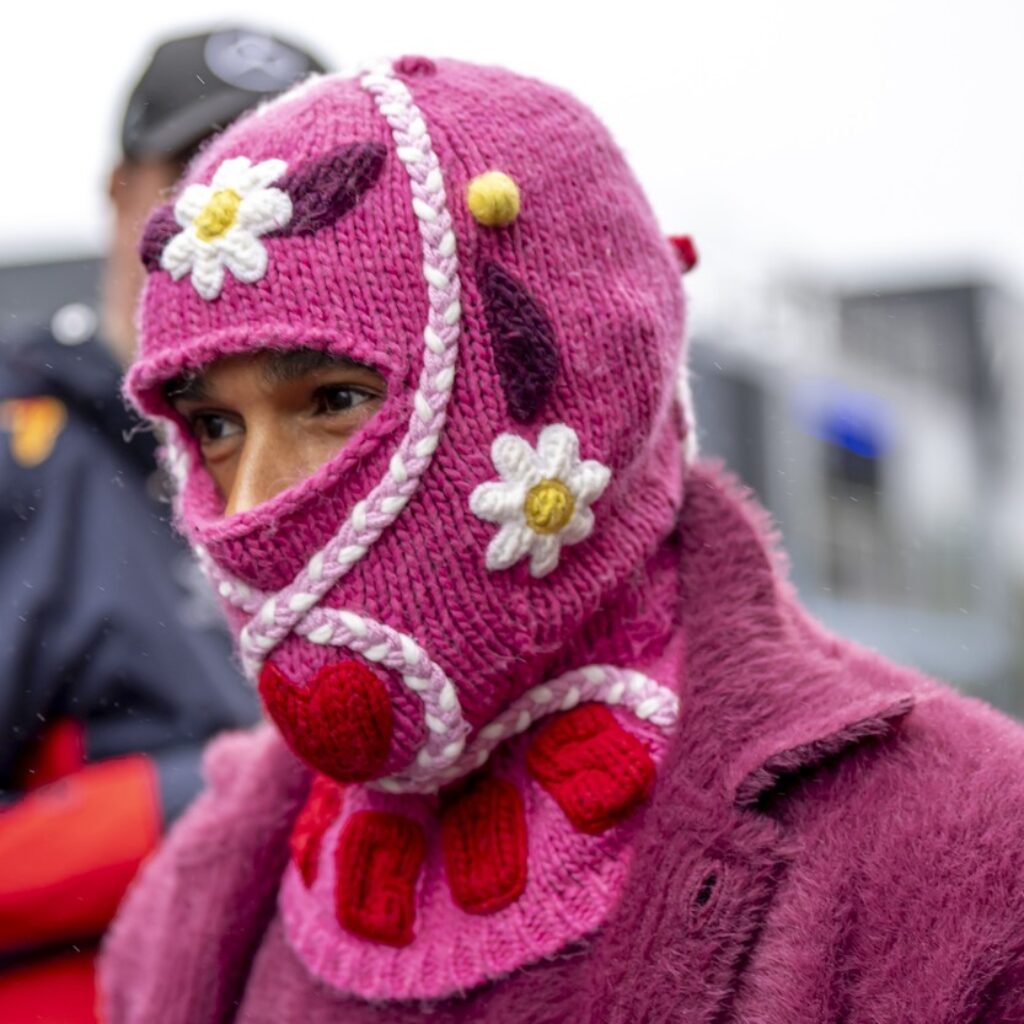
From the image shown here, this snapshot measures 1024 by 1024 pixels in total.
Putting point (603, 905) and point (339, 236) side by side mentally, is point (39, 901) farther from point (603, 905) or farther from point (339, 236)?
point (339, 236)

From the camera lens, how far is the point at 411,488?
1.22 m

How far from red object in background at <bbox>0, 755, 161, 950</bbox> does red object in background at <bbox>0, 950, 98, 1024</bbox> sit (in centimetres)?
3

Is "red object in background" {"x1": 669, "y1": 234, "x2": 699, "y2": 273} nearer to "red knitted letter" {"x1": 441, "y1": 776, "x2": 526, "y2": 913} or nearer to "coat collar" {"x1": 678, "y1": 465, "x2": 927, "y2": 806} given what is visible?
"coat collar" {"x1": 678, "y1": 465, "x2": 927, "y2": 806}

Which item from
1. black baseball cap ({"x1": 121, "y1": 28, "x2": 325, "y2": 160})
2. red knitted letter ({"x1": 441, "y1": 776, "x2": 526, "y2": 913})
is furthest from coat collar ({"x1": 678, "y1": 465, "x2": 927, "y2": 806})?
black baseball cap ({"x1": 121, "y1": 28, "x2": 325, "y2": 160})

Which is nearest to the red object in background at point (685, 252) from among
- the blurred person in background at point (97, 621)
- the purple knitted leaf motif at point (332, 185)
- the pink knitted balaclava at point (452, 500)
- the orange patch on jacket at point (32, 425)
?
the pink knitted balaclava at point (452, 500)

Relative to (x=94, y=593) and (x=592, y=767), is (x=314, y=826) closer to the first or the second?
(x=592, y=767)

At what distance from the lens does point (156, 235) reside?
1.35 m

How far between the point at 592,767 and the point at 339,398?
41cm

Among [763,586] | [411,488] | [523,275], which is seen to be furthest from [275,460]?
[763,586]

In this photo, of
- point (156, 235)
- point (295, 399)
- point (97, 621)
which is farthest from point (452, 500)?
point (97, 621)

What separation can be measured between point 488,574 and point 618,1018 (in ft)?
1.29

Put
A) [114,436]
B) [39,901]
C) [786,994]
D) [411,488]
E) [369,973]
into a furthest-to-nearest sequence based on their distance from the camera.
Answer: [114,436] → [39,901] → [369,973] → [411,488] → [786,994]

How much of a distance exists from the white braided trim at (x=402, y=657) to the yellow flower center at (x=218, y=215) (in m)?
0.36

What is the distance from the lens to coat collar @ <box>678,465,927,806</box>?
1.19 meters
